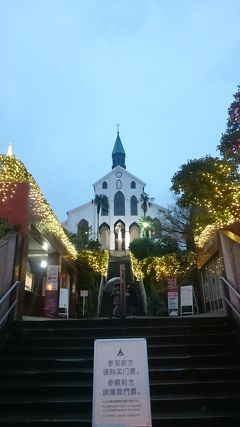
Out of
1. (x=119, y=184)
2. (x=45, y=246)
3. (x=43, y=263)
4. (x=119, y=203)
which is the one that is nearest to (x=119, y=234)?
(x=119, y=203)

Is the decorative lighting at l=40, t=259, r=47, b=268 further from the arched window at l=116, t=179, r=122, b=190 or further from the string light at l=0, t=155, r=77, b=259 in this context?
the arched window at l=116, t=179, r=122, b=190

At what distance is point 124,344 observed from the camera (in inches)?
155

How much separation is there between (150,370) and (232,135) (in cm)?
970

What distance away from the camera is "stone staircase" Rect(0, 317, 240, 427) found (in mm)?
5066

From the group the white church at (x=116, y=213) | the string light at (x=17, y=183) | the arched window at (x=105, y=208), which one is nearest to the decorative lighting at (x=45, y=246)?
the string light at (x=17, y=183)

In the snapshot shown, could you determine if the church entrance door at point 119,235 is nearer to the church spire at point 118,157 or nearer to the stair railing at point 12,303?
the church spire at point 118,157

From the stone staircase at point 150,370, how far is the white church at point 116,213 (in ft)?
147

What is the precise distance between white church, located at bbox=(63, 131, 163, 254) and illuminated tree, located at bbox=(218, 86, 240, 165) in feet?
130

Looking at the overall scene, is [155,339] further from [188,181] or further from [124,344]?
[188,181]

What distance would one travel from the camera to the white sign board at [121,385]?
11.5ft

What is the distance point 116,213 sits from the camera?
56531mm

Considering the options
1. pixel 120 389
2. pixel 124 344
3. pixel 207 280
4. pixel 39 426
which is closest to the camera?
pixel 120 389

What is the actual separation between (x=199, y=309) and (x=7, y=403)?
1171 cm

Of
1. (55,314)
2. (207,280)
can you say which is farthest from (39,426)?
(207,280)
